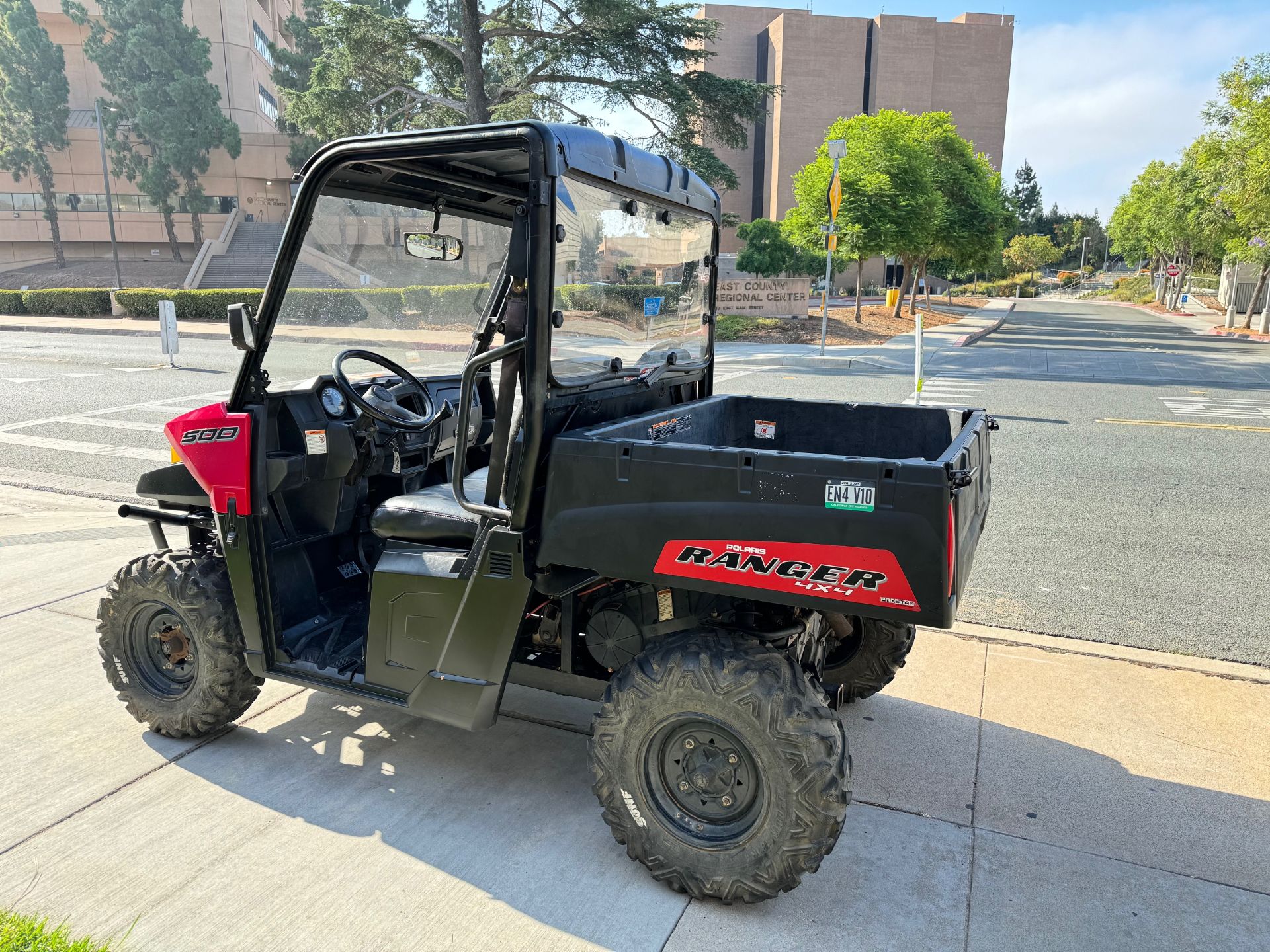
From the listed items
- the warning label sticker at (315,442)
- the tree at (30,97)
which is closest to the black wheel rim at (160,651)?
the warning label sticker at (315,442)

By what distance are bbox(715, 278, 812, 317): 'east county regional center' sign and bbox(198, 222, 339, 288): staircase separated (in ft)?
65.1

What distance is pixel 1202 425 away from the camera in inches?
451

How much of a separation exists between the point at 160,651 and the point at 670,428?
7.46ft

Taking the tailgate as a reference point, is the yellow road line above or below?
below

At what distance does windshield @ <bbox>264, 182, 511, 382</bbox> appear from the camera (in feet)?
11.0

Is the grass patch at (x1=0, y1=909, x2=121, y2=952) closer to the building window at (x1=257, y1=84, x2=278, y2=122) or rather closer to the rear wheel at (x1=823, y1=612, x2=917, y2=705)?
the rear wheel at (x1=823, y1=612, x2=917, y2=705)

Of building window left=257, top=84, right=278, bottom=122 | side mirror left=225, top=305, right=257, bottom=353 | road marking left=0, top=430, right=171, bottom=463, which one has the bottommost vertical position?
road marking left=0, top=430, right=171, bottom=463

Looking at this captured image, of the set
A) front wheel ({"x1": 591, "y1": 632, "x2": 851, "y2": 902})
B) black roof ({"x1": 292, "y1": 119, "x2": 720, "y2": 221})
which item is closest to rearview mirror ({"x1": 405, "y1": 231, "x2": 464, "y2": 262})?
black roof ({"x1": 292, "y1": 119, "x2": 720, "y2": 221})

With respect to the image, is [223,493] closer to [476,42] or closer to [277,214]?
[476,42]

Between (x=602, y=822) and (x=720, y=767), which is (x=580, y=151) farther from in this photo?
(x=602, y=822)

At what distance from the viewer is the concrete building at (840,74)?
66.0 meters

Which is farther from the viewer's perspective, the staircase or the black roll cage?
the staircase

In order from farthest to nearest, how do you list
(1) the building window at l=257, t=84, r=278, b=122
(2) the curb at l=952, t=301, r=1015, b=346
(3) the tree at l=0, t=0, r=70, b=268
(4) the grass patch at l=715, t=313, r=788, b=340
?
1. (1) the building window at l=257, t=84, r=278, b=122
2. (3) the tree at l=0, t=0, r=70, b=268
3. (2) the curb at l=952, t=301, r=1015, b=346
4. (4) the grass patch at l=715, t=313, r=788, b=340

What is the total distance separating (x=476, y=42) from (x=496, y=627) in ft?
68.5
